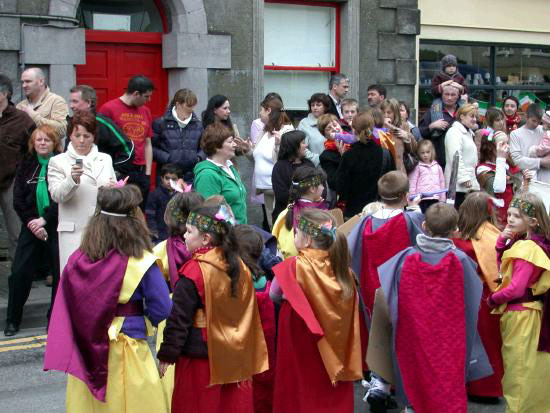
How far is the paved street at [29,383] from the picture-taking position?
6.35 m

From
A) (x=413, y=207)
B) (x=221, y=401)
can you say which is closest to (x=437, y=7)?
(x=413, y=207)

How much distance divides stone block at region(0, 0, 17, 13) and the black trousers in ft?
11.8

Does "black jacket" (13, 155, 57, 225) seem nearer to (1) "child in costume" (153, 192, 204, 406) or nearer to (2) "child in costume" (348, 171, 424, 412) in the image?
(1) "child in costume" (153, 192, 204, 406)

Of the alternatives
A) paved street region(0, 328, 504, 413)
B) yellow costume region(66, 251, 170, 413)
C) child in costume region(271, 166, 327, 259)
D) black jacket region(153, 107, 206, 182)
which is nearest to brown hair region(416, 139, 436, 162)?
black jacket region(153, 107, 206, 182)

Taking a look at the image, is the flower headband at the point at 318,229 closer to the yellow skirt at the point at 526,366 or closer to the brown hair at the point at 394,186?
the brown hair at the point at 394,186

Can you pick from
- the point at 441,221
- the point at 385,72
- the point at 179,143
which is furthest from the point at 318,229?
the point at 385,72

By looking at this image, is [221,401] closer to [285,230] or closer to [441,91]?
[285,230]

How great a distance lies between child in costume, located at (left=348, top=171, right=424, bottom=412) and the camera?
6.38m

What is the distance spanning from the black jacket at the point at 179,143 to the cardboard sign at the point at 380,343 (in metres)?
4.15

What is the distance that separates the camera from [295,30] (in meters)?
13.4

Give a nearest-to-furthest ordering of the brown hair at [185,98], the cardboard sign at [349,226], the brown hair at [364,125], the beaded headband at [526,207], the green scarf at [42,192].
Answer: the beaded headband at [526,207], the cardboard sign at [349,226], the green scarf at [42,192], the brown hair at [364,125], the brown hair at [185,98]

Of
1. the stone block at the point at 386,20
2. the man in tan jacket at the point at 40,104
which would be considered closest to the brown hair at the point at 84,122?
the man in tan jacket at the point at 40,104

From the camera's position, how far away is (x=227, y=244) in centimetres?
507

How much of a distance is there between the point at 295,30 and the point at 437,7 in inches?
115
